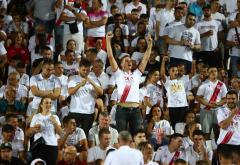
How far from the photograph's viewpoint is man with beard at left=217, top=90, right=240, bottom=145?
13766mm

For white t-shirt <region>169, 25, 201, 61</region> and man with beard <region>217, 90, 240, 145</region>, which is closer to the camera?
man with beard <region>217, 90, 240, 145</region>

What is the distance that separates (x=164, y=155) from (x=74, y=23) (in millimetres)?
4842

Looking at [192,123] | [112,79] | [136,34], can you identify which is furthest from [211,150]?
[136,34]

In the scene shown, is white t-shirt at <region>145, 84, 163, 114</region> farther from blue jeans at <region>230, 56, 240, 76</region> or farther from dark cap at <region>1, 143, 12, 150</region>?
dark cap at <region>1, 143, 12, 150</region>

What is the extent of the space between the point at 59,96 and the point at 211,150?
9.86 ft

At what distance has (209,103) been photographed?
1530cm

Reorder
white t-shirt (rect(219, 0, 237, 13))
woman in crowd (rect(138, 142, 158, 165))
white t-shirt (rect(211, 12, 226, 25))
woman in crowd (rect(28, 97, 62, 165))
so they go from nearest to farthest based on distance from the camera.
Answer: woman in crowd (rect(138, 142, 158, 165)), woman in crowd (rect(28, 97, 62, 165)), white t-shirt (rect(211, 12, 226, 25)), white t-shirt (rect(219, 0, 237, 13))

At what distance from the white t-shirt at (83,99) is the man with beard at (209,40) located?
3947 mm

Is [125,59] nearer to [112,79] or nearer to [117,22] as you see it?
[112,79]

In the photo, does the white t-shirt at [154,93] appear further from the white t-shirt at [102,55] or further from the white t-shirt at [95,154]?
the white t-shirt at [95,154]

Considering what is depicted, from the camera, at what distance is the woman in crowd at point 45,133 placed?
13.2 metres

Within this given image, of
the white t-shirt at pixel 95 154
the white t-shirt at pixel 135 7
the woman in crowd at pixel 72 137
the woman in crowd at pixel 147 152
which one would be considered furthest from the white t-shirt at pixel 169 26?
the woman in crowd at pixel 147 152

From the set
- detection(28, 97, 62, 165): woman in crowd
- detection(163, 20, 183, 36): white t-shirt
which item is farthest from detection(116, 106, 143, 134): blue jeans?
detection(163, 20, 183, 36): white t-shirt

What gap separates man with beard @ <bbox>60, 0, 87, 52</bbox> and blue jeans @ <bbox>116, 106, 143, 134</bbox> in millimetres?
4270
